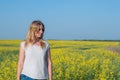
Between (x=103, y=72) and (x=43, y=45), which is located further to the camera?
(x=103, y=72)

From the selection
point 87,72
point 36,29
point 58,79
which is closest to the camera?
point 36,29

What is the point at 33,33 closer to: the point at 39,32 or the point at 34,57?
the point at 39,32

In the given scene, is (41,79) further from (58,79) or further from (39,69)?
(58,79)

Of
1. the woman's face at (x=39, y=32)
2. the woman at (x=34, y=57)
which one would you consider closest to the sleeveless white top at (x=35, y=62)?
the woman at (x=34, y=57)

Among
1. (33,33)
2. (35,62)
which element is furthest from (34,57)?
(33,33)

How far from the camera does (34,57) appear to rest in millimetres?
6309

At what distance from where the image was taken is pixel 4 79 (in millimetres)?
9602

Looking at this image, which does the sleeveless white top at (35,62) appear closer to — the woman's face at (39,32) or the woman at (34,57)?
the woman at (34,57)

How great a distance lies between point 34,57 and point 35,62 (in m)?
0.07

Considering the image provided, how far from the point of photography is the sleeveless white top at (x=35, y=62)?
6289mm

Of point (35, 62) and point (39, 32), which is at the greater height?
point (39, 32)

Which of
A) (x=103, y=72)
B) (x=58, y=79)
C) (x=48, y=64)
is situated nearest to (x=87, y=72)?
(x=103, y=72)

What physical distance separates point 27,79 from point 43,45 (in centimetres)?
48

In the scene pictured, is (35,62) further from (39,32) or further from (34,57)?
(39,32)
